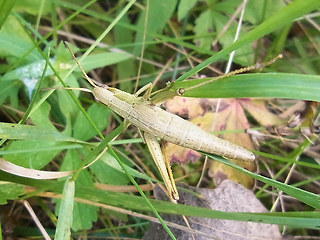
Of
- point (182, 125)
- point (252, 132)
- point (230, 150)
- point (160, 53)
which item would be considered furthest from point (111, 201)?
point (160, 53)

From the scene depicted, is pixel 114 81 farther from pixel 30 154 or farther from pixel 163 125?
pixel 163 125

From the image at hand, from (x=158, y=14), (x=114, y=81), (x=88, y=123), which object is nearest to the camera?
(x=88, y=123)

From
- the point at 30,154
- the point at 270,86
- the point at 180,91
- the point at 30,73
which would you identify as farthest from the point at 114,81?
the point at 270,86

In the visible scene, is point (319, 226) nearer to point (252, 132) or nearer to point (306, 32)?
point (252, 132)

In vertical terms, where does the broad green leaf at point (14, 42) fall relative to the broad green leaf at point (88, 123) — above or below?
above

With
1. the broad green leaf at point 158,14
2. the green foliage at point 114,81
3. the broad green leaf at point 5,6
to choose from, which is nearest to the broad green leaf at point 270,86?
the green foliage at point 114,81

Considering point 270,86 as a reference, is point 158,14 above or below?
above

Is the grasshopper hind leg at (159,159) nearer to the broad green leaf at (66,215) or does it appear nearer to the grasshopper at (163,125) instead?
the grasshopper at (163,125)
